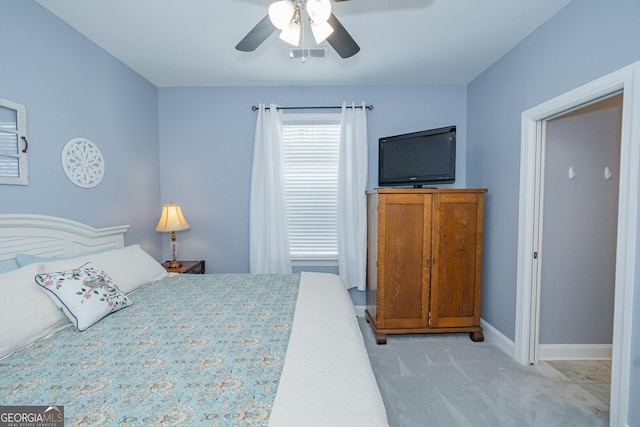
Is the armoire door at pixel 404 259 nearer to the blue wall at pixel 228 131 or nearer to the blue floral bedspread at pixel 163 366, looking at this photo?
the blue wall at pixel 228 131

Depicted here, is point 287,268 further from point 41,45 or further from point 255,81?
point 41,45

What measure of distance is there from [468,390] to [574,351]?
117cm

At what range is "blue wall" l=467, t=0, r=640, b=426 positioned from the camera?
1533 millimetres

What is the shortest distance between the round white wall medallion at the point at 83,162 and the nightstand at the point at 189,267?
1005mm

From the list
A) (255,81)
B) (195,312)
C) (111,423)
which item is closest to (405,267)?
(195,312)

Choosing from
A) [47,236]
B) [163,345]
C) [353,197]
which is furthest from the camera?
[353,197]

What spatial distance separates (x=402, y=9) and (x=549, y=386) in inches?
114

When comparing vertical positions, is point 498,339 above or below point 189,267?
below

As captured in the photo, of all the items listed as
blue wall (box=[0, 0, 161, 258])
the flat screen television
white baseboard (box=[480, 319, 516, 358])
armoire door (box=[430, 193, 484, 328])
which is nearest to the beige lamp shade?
blue wall (box=[0, 0, 161, 258])

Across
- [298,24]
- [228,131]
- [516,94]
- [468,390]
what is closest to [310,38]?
[298,24]

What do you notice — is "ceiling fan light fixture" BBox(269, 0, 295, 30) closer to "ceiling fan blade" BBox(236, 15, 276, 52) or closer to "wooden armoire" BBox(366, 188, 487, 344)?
"ceiling fan blade" BBox(236, 15, 276, 52)

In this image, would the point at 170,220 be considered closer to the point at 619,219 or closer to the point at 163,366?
the point at 163,366

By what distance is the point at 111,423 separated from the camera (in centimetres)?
81

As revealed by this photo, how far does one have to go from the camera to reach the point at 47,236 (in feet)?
6.04
